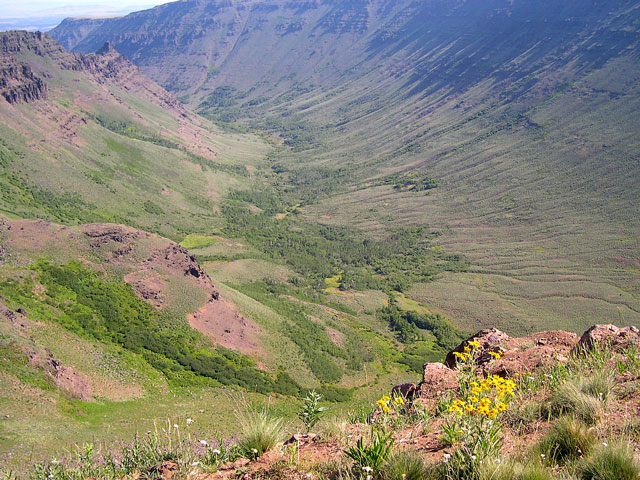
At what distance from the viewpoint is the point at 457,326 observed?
100m

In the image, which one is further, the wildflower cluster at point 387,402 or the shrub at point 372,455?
the wildflower cluster at point 387,402

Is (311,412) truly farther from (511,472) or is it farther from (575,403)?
(575,403)

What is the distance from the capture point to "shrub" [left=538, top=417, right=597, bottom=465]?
835 centimetres

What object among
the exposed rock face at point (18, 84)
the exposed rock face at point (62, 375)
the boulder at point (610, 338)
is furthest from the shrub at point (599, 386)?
the exposed rock face at point (18, 84)

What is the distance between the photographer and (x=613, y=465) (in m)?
7.30

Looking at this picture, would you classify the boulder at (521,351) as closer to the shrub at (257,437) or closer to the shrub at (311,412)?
the shrub at (311,412)

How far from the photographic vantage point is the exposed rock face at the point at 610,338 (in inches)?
583

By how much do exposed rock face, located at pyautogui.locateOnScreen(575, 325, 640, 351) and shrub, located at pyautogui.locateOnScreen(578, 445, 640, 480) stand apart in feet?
25.9

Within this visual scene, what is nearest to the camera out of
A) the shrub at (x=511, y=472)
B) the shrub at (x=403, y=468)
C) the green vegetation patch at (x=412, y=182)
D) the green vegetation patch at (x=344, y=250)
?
the shrub at (x=511, y=472)

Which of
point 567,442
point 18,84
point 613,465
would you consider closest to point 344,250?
point 18,84

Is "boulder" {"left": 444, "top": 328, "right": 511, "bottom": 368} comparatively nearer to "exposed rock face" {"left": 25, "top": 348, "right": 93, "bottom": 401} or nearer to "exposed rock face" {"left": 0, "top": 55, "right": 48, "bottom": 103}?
"exposed rock face" {"left": 25, "top": 348, "right": 93, "bottom": 401}

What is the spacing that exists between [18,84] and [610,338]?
167 m

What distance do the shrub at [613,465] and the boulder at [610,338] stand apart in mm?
7872

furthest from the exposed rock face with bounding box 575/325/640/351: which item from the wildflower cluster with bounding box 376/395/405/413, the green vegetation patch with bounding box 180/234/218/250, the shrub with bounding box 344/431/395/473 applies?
the green vegetation patch with bounding box 180/234/218/250
